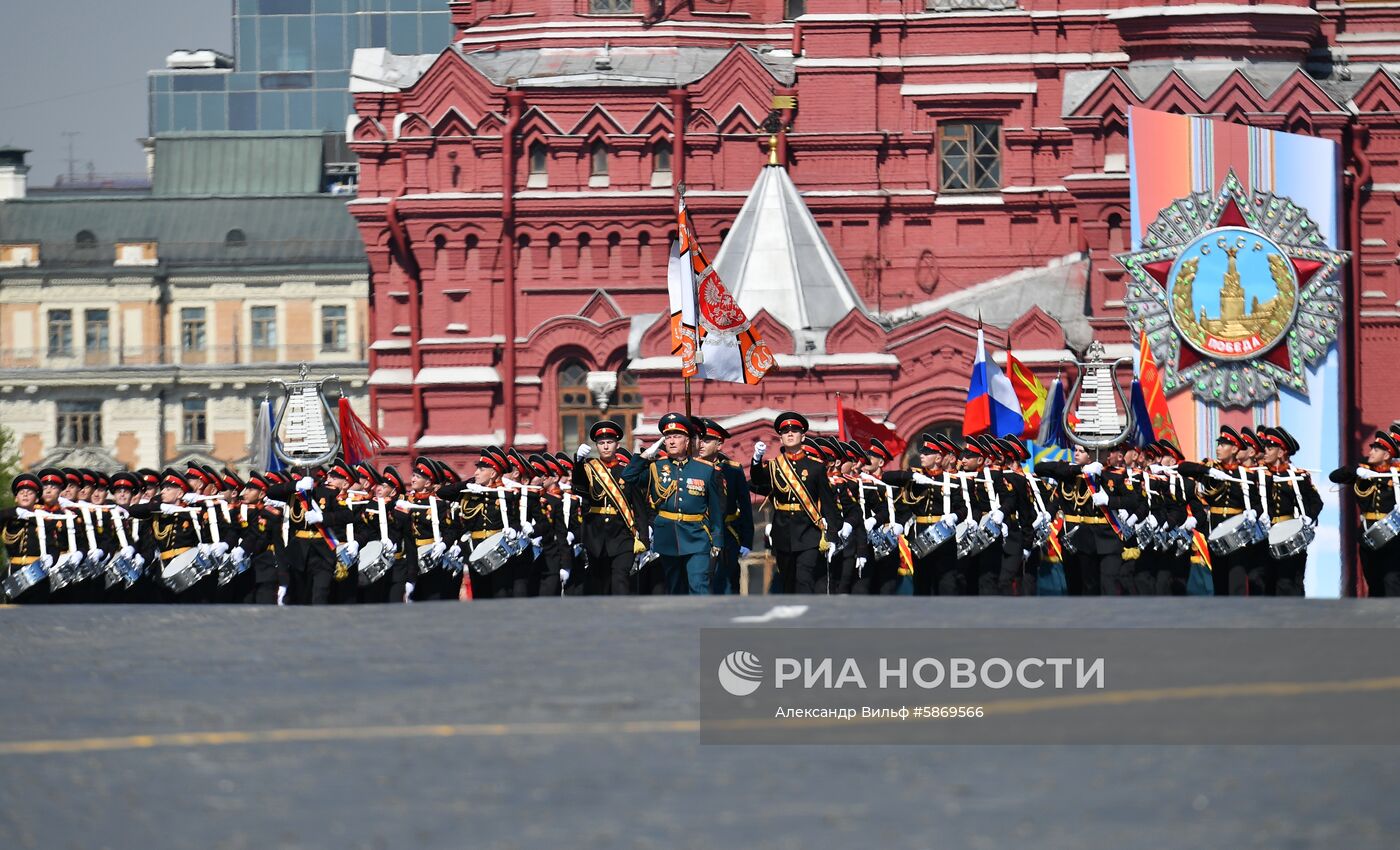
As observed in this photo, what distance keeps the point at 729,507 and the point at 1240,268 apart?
14642mm

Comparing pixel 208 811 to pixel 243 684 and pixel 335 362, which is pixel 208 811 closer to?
pixel 243 684

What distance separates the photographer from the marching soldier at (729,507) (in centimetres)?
1590

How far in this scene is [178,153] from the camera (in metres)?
63.7

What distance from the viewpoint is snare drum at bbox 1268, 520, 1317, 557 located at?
1644 cm

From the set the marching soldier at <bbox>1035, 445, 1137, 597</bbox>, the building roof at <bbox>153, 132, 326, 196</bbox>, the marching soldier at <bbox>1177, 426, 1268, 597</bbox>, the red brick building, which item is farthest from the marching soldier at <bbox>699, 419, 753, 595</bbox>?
the building roof at <bbox>153, 132, 326, 196</bbox>

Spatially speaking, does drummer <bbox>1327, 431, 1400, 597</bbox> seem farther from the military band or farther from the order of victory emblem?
the order of victory emblem

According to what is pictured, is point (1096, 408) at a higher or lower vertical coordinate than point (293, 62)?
lower

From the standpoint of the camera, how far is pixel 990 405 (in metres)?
26.8

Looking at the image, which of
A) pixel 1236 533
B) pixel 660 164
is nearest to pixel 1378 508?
pixel 1236 533

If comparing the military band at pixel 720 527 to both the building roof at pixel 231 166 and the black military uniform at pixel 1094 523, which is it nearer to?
the black military uniform at pixel 1094 523

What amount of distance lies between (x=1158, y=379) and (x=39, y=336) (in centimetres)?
3394

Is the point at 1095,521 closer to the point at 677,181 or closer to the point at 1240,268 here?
the point at 1240,268

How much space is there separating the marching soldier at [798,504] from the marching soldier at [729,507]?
137 millimetres

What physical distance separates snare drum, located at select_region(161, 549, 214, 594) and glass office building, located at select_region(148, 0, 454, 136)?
6148cm
